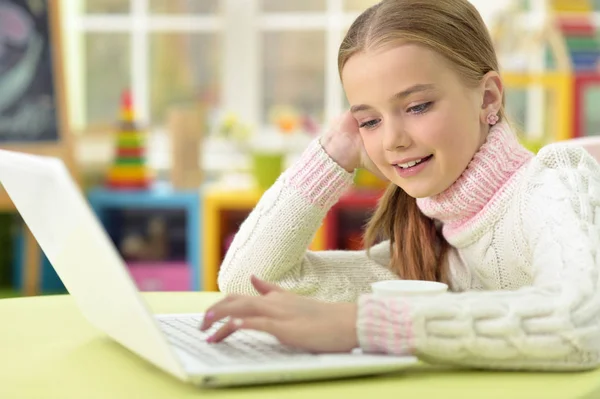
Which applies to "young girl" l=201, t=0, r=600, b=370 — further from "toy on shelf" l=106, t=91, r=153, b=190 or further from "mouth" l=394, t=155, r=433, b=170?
"toy on shelf" l=106, t=91, r=153, b=190

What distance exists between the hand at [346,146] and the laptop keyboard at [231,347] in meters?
0.39

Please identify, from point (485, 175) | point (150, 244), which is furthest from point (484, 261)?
point (150, 244)

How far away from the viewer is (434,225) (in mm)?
1398

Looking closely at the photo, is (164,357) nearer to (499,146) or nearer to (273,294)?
(273,294)

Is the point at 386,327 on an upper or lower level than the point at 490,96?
lower

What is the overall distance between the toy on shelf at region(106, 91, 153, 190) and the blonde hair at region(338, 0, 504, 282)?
2247mm

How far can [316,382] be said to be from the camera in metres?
0.84

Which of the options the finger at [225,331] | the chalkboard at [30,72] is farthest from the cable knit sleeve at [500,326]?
the chalkboard at [30,72]

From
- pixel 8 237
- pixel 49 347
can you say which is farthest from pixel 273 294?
pixel 8 237

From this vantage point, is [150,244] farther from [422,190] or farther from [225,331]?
[225,331]

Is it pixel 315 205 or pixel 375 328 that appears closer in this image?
pixel 375 328

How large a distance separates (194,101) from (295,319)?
10.3 feet

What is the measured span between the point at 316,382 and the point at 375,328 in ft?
0.27

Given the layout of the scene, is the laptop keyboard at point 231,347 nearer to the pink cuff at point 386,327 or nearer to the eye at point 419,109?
the pink cuff at point 386,327
